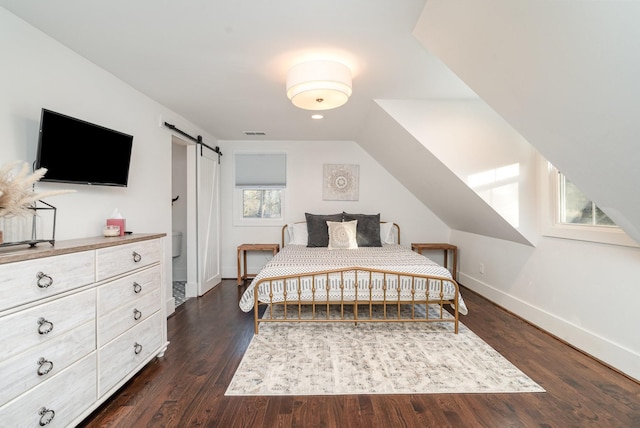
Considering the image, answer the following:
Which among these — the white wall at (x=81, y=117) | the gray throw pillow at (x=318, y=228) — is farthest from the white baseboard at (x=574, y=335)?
the white wall at (x=81, y=117)

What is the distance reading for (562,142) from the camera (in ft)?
5.51

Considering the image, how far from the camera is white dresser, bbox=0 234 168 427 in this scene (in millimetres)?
1213

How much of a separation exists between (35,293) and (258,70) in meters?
1.97

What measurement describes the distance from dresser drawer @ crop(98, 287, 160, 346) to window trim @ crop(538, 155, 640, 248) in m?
3.46

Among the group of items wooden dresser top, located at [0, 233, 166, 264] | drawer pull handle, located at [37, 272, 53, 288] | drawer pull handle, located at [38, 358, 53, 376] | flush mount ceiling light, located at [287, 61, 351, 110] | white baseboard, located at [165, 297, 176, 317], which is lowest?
white baseboard, located at [165, 297, 176, 317]

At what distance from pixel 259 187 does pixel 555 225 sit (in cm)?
385

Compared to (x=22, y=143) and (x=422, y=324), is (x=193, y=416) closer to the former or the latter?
(x=22, y=143)

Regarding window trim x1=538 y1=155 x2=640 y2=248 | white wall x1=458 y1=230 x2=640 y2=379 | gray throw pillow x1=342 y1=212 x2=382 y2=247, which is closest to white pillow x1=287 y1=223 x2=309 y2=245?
gray throw pillow x1=342 y1=212 x2=382 y2=247

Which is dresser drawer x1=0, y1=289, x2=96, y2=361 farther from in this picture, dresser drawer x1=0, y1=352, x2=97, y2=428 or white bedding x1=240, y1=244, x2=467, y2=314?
white bedding x1=240, y1=244, x2=467, y2=314

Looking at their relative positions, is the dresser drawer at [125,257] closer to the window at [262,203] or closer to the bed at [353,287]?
the bed at [353,287]

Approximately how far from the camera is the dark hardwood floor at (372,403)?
62.9 inches

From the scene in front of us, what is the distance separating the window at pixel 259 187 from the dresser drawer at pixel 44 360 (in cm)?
325

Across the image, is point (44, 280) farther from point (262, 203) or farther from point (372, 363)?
point (262, 203)

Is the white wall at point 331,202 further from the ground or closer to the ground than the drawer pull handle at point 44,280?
further from the ground
